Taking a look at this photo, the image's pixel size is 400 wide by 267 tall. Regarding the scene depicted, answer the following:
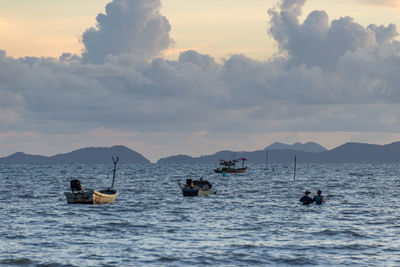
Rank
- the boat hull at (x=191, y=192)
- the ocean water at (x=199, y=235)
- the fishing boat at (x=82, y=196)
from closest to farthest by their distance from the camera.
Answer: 1. the ocean water at (x=199, y=235)
2. the fishing boat at (x=82, y=196)
3. the boat hull at (x=191, y=192)

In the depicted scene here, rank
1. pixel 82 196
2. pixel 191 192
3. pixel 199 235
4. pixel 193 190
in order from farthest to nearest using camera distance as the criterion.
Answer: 1. pixel 193 190
2. pixel 191 192
3. pixel 82 196
4. pixel 199 235

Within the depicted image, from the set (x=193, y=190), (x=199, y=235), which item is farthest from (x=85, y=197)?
(x=199, y=235)

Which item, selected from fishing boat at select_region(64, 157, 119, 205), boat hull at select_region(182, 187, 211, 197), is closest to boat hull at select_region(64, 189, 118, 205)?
fishing boat at select_region(64, 157, 119, 205)

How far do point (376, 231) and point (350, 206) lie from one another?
861 inches

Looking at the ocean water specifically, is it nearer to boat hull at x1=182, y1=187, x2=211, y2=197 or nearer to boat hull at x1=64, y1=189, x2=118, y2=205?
boat hull at x1=64, y1=189, x2=118, y2=205

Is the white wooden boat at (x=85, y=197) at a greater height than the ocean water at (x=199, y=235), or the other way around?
the white wooden boat at (x=85, y=197)

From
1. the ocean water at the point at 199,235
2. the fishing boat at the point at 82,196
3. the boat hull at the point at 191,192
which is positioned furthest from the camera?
the boat hull at the point at 191,192

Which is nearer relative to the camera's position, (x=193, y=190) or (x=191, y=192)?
(x=191, y=192)

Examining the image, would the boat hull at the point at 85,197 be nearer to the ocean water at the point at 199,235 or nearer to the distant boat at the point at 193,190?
the ocean water at the point at 199,235

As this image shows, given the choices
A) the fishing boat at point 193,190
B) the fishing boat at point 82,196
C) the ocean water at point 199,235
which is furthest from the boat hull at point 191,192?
the fishing boat at point 82,196

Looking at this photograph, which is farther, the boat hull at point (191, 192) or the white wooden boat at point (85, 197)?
the boat hull at point (191, 192)

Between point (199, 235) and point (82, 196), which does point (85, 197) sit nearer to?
point (82, 196)

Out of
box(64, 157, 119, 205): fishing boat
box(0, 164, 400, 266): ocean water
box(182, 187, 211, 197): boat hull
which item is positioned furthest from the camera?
box(182, 187, 211, 197): boat hull

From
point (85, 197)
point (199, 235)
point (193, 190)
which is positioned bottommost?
point (199, 235)
